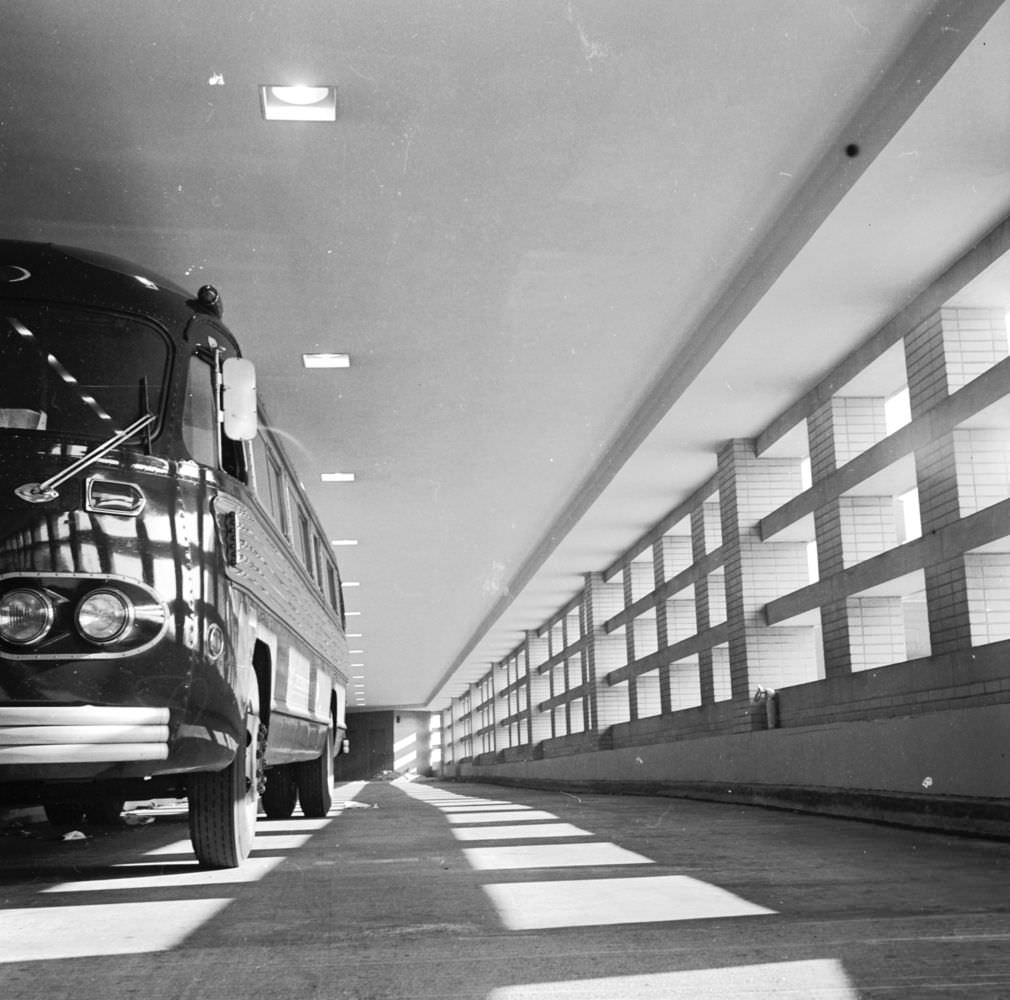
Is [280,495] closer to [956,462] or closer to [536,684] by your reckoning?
[956,462]

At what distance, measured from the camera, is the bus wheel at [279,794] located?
10.8 m

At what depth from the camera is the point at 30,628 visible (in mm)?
4766

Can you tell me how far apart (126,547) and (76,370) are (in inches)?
33.5

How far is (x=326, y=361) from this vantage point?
11.6 meters

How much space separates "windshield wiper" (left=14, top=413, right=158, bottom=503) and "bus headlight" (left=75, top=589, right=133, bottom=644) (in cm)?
42

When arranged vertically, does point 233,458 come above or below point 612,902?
above

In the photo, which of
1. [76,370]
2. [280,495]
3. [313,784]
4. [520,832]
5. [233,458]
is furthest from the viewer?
[313,784]

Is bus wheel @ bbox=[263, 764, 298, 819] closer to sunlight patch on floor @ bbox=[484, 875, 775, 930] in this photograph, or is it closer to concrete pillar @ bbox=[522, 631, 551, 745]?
sunlight patch on floor @ bbox=[484, 875, 775, 930]

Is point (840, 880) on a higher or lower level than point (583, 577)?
lower

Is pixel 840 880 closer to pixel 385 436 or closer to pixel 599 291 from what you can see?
pixel 599 291

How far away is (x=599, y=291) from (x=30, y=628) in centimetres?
648

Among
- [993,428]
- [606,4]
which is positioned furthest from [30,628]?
[993,428]

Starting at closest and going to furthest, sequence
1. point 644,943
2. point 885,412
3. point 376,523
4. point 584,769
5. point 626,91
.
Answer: point 644,943 < point 626,91 < point 885,412 < point 376,523 < point 584,769

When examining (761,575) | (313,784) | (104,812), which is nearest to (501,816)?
(313,784)
